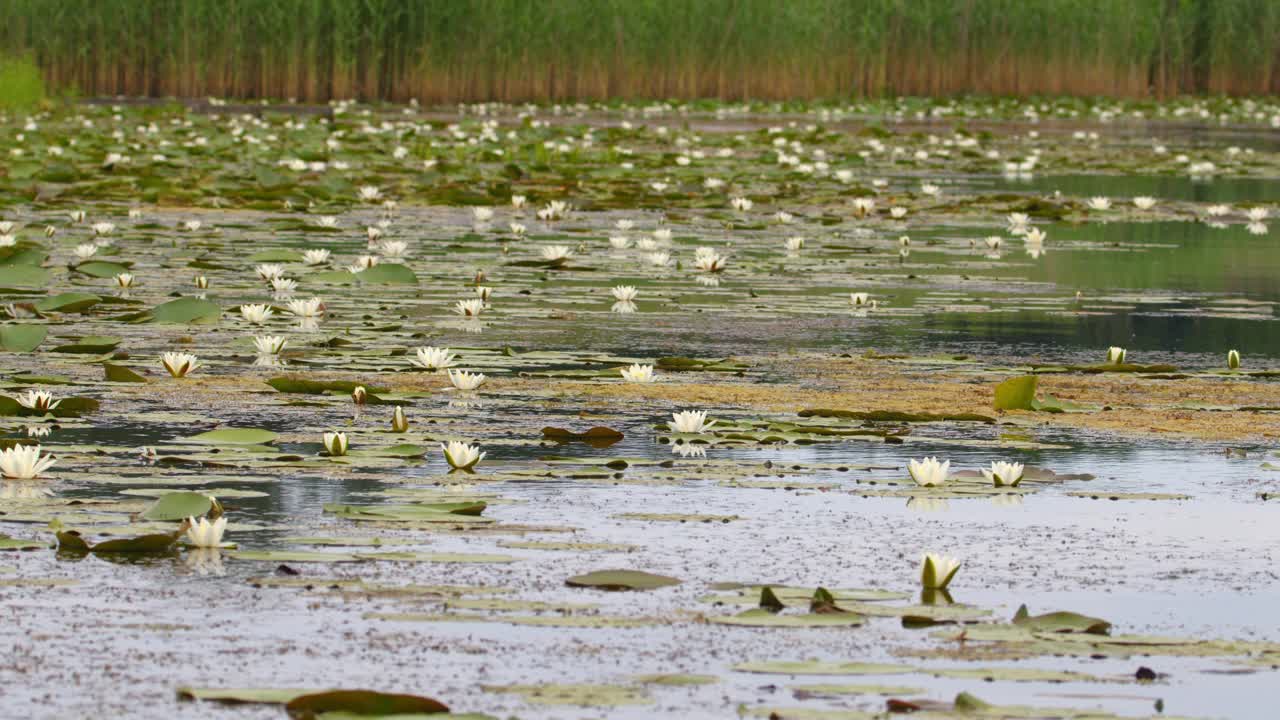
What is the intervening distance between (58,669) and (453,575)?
0.94 m

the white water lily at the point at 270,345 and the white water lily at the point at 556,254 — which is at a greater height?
the white water lily at the point at 556,254

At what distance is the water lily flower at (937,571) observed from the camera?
4.22m

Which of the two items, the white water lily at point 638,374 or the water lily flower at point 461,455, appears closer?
the water lily flower at point 461,455

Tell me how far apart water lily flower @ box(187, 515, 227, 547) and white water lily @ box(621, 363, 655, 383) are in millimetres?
2600

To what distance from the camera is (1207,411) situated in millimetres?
6742

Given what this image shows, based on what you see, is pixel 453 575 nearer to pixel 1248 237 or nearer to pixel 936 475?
pixel 936 475

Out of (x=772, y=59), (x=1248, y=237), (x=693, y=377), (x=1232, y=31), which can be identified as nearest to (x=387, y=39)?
(x=772, y=59)

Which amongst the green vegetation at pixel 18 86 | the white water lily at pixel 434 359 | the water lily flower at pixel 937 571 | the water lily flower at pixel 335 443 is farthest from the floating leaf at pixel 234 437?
the green vegetation at pixel 18 86

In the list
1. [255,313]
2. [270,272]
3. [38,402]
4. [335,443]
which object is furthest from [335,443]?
[270,272]

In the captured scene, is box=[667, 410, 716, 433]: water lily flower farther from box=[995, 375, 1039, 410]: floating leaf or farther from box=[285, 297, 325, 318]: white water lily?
box=[285, 297, 325, 318]: white water lily

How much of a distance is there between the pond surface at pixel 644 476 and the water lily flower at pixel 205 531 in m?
0.10

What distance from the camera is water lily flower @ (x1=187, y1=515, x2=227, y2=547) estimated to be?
4.46 metres

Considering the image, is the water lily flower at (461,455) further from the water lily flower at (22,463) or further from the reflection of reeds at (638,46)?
the reflection of reeds at (638,46)

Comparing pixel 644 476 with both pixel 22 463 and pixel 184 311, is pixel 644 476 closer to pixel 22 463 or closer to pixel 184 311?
pixel 22 463
